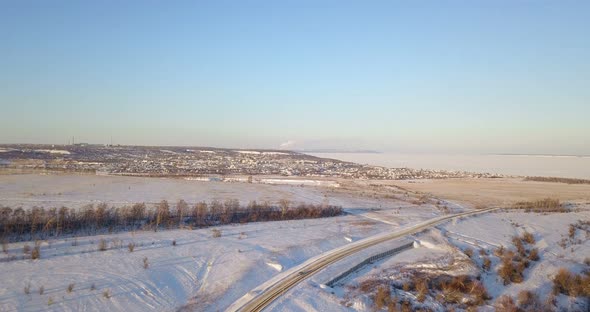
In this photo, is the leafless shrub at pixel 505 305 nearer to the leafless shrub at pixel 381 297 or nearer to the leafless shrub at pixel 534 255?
the leafless shrub at pixel 381 297

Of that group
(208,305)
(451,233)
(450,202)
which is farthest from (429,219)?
(208,305)

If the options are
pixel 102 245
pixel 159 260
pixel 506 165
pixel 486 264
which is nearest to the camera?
pixel 159 260

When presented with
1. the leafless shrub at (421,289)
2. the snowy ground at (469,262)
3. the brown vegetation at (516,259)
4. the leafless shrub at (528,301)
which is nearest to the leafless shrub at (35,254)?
the snowy ground at (469,262)

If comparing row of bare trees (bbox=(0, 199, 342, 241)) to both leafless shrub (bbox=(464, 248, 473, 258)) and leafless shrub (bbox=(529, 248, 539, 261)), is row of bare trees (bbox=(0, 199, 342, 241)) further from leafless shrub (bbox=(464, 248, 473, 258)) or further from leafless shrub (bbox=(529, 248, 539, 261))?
leafless shrub (bbox=(529, 248, 539, 261))

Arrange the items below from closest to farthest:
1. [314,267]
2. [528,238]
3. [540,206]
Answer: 1. [314,267]
2. [528,238]
3. [540,206]

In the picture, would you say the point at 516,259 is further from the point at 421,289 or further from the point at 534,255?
the point at 421,289

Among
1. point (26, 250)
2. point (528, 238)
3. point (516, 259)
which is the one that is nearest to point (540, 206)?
point (528, 238)
